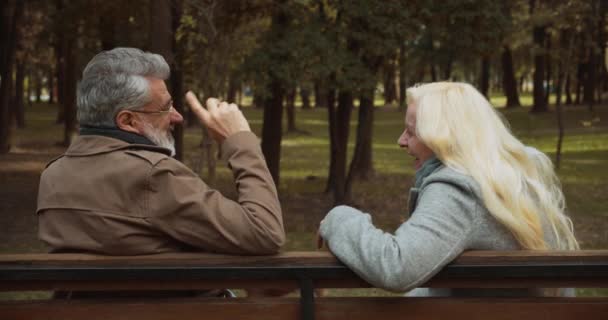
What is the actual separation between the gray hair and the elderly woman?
78cm

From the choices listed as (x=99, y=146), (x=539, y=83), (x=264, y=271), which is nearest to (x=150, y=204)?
(x=99, y=146)

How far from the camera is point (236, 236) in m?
3.01

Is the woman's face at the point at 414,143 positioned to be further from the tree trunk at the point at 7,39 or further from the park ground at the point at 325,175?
the tree trunk at the point at 7,39

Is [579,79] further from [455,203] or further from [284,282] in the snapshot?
[284,282]

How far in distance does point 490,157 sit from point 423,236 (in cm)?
38

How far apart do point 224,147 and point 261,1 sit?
13.4 meters

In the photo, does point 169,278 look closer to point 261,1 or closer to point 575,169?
point 261,1

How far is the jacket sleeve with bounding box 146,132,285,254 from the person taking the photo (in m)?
3.02

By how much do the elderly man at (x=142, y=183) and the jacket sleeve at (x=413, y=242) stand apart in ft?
0.81

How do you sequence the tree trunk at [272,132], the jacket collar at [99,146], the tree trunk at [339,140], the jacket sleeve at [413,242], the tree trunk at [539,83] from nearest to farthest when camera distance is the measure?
the jacket sleeve at [413,242], the jacket collar at [99,146], the tree trunk at [339,140], the tree trunk at [272,132], the tree trunk at [539,83]

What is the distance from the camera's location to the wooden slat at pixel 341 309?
3006 mm

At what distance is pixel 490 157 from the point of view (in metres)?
3.11

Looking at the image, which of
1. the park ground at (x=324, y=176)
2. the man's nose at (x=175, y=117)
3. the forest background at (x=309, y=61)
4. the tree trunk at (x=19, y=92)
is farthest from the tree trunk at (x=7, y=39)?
the man's nose at (x=175, y=117)

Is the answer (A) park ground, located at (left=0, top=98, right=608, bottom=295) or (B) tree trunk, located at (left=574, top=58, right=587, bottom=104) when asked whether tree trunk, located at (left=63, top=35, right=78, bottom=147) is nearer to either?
(A) park ground, located at (left=0, top=98, right=608, bottom=295)
